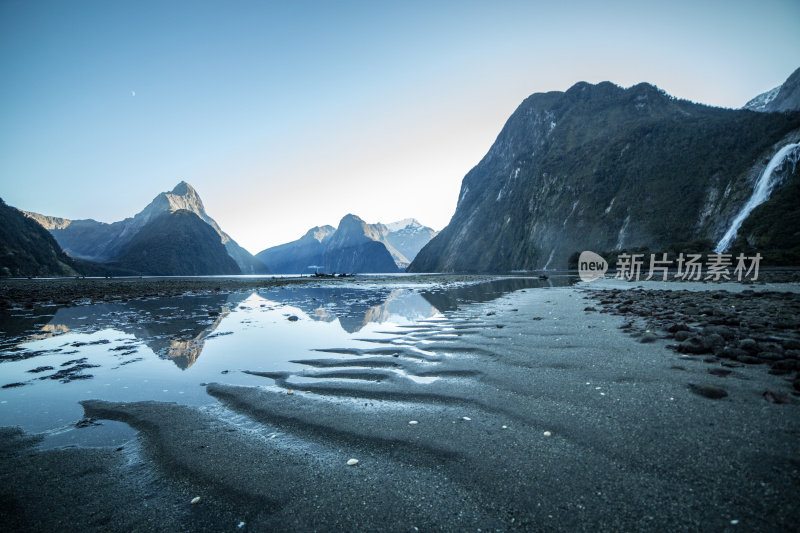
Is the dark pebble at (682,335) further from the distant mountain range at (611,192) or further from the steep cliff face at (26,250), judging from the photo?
the steep cliff face at (26,250)

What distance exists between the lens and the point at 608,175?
108m

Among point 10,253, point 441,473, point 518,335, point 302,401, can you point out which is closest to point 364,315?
point 518,335

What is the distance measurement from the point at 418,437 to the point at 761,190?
83.1 m

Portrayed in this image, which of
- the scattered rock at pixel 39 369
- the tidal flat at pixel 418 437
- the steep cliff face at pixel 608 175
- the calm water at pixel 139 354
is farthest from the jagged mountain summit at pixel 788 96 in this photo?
the scattered rock at pixel 39 369

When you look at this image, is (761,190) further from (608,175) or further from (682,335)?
(682,335)

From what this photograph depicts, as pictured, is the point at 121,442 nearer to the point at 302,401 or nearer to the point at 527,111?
the point at 302,401

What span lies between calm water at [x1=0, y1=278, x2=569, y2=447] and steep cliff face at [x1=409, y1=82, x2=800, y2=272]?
274 feet

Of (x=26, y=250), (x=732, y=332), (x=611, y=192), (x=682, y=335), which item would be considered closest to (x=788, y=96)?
(x=611, y=192)

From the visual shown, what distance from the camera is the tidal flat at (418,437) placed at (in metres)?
2.49

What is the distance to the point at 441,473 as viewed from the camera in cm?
302

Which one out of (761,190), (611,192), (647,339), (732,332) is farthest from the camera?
(611,192)

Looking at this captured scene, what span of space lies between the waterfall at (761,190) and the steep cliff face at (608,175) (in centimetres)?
354

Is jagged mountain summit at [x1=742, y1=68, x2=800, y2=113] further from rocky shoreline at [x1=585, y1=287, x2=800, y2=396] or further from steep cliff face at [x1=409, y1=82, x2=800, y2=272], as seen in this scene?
rocky shoreline at [x1=585, y1=287, x2=800, y2=396]

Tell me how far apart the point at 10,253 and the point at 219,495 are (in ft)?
412
